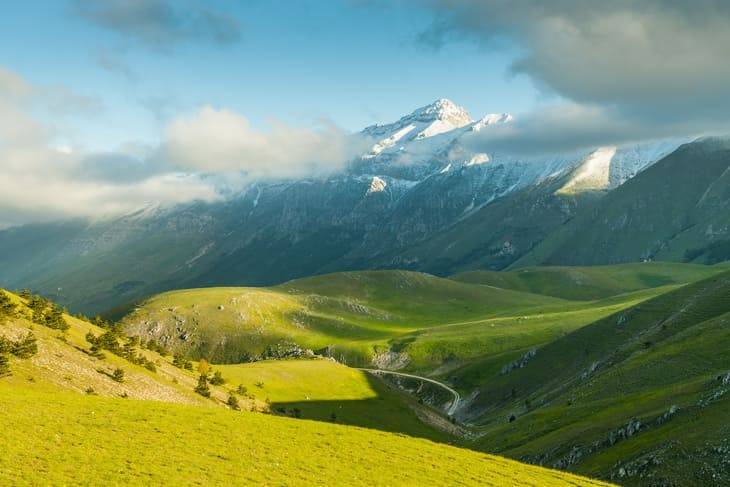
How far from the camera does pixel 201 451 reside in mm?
42719

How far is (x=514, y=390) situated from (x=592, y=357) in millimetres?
22212

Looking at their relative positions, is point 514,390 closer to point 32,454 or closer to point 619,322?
point 619,322

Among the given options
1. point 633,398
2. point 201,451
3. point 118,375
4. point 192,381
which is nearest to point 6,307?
point 118,375

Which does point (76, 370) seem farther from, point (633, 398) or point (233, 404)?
point (633, 398)

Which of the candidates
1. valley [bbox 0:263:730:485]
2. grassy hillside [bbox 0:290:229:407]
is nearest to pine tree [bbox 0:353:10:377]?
grassy hillside [bbox 0:290:229:407]

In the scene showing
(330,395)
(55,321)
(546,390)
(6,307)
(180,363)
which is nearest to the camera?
(6,307)

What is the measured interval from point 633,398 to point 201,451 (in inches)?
2547

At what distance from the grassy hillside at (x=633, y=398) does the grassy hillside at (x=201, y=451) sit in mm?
11517

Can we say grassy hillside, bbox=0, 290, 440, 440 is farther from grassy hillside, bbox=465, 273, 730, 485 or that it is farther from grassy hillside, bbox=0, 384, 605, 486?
grassy hillside, bbox=465, 273, 730, 485

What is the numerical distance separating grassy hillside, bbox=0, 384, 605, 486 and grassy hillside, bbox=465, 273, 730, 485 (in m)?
11.5

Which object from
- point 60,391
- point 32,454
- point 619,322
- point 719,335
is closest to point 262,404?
point 60,391

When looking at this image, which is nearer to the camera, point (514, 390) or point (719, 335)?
point (719, 335)

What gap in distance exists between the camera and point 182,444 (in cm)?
4372

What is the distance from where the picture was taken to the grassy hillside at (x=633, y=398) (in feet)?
179
